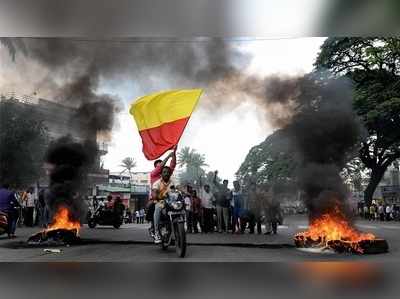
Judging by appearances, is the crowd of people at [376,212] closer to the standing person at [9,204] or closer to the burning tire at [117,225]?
the burning tire at [117,225]

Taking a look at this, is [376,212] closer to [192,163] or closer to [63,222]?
[192,163]

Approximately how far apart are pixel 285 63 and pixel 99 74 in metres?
2.63

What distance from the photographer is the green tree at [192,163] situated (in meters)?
6.66

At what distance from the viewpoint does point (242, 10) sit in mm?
5809

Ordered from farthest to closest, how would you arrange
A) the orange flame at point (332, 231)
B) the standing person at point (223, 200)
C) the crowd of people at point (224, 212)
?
the standing person at point (223, 200), the crowd of people at point (224, 212), the orange flame at point (332, 231)

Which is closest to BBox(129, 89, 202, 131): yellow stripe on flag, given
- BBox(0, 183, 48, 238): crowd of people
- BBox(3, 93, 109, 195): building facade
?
BBox(3, 93, 109, 195): building facade

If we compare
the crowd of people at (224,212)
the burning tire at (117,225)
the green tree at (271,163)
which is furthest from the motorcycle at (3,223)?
the green tree at (271,163)

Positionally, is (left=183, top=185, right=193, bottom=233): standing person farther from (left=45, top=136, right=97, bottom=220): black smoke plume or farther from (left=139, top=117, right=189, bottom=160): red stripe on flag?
(left=45, top=136, right=97, bottom=220): black smoke plume

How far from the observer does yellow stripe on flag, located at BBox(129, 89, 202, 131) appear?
22.4 ft

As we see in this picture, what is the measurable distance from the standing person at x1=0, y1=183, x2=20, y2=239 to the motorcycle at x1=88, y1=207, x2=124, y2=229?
1.09 metres

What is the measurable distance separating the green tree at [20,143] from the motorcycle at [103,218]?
976mm

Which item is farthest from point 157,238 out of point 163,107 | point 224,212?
point 163,107

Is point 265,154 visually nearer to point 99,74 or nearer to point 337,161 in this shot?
point 337,161

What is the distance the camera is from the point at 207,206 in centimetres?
686
